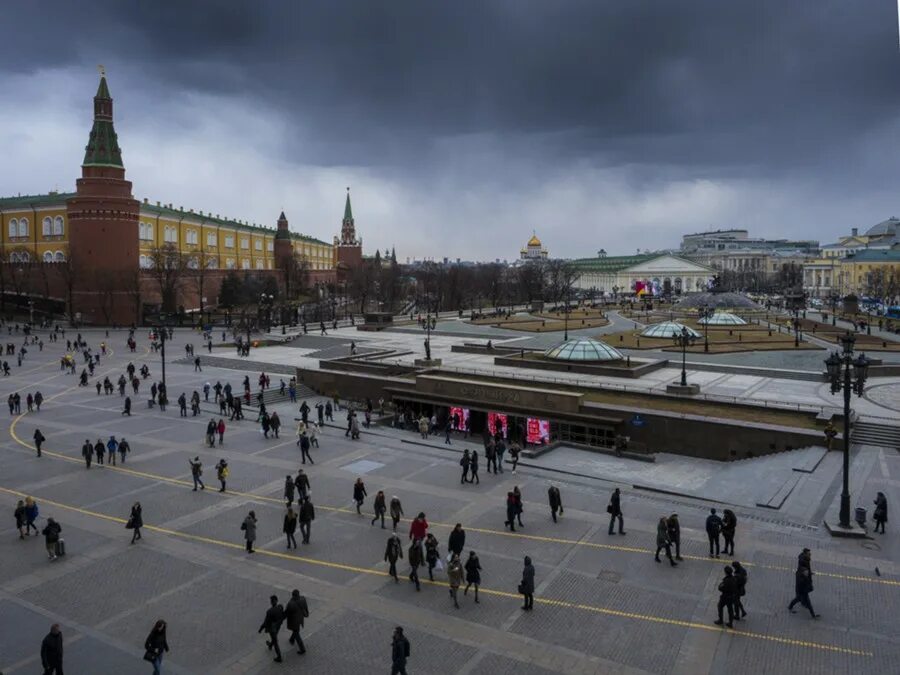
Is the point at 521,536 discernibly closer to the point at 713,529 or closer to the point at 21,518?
the point at 713,529

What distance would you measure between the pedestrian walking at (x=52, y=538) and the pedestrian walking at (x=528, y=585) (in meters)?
10.3

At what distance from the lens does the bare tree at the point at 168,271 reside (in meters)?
80.1

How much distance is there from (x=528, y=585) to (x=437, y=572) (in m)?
2.63

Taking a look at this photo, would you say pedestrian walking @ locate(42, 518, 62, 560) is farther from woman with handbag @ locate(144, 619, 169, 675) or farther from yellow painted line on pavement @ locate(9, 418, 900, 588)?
woman with handbag @ locate(144, 619, 169, 675)

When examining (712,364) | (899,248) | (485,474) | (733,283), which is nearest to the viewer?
(485,474)

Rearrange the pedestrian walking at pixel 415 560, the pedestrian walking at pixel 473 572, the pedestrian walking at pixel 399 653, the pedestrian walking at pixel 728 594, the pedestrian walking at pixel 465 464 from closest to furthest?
the pedestrian walking at pixel 399 653
the pedestrian walking at pixel 728 594
the pedestrian walking at pixel 473 572
the pedestrian walking at pixel 415 560
the pedestrian walking at pixel 465 464

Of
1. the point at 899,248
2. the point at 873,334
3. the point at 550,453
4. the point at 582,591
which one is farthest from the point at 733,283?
the point at 582,591

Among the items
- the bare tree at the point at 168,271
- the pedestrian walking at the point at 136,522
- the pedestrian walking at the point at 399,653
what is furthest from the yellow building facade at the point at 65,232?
the pedestrian walking at the point at 399,653

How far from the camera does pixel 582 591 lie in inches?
539

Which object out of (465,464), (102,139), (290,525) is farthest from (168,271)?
(290,525)

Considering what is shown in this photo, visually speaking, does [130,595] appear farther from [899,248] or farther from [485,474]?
[899,248]

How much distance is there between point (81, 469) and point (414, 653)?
15.9m

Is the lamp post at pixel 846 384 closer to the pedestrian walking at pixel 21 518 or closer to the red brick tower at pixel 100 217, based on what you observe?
the pedestrian walking at pixel 21 518

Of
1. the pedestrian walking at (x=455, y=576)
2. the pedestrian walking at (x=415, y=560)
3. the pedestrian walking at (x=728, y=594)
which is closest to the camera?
the pedestrian walking at (x=728, y=594)
